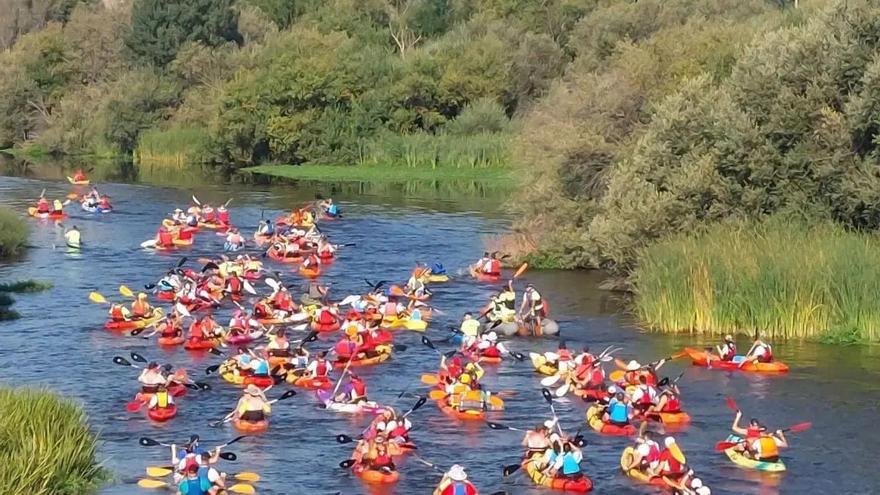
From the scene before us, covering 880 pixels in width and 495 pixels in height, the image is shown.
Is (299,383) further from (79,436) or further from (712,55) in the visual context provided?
(712,55)

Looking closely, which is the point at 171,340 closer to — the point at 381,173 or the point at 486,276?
the point at 486,276

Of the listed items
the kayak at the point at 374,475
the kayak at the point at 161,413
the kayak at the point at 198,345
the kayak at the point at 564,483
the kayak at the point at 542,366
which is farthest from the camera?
the kayak at the point at 198,345

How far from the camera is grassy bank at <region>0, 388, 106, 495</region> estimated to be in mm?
20250

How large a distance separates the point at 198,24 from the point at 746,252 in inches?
3048

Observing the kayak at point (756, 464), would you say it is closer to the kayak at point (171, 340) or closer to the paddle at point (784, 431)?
the paddle at point (784, 431)

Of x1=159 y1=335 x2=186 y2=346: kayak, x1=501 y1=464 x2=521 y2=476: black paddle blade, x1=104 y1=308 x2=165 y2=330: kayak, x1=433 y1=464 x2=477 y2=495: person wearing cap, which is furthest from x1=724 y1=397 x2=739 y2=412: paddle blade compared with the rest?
x1=104 y1=308 x2=165 y2=330: kayak

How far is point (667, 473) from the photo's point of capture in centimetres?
2483

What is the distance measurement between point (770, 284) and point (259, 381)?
13.0 m

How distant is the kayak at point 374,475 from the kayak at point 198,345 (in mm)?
11498

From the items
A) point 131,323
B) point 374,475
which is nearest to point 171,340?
point 131,323

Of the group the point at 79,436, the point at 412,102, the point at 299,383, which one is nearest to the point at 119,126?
the point at 412,102

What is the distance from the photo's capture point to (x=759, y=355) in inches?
1283

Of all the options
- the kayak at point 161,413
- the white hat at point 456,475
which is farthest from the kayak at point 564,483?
the kayak at point 161,413

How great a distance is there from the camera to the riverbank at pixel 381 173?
80062mm
